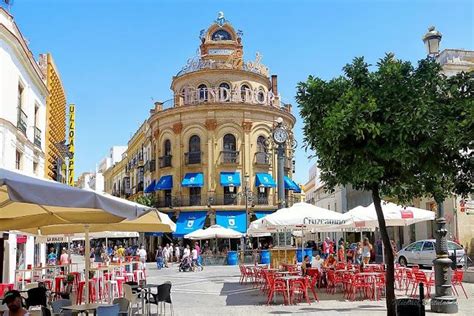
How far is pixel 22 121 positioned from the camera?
22703mm

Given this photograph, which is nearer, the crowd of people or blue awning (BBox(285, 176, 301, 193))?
the crowd of people

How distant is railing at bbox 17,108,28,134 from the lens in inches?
865

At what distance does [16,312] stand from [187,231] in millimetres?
38949

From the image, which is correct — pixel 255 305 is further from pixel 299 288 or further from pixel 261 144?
pixel 261 144

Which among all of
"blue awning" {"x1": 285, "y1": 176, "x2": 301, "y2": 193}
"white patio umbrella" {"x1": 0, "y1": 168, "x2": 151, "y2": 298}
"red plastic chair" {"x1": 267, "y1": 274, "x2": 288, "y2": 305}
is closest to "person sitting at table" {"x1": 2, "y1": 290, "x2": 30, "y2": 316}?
"white patio umbrella" {"x1": 0, "y1": 168, "x2": 151, "y2": 298}

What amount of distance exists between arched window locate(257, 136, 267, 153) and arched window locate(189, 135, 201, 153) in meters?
5.01

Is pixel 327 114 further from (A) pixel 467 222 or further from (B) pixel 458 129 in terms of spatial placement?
(A) pixel 467 222

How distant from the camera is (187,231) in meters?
45.2

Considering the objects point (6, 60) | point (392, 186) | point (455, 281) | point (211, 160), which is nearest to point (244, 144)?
point (211, 160)

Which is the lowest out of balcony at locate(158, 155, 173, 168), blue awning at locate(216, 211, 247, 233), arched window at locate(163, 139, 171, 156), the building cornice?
blue awning at locate(216, 211, 247, 233)

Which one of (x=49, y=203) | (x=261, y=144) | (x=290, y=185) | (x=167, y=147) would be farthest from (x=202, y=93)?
(x=49, y=203)

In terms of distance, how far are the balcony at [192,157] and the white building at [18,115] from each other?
20.9m

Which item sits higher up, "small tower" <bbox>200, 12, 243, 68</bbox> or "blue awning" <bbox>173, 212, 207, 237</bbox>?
"small tower" <bbox>200, 12, 243, 68</bbox>

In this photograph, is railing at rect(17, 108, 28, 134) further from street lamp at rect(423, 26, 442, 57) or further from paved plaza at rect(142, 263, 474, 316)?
street lamp at rect(423, 26, 442, 57)
